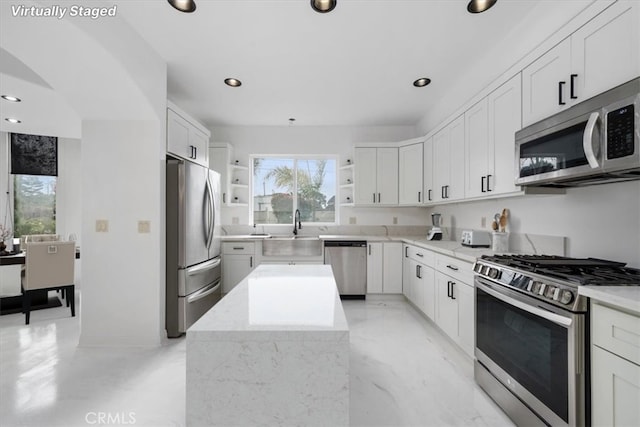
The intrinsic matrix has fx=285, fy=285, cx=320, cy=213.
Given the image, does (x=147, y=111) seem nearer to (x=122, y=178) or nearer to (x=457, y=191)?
(x=122, y=178)

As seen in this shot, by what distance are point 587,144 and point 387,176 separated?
295 centimetres

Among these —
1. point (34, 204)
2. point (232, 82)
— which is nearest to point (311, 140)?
point (232, 82)

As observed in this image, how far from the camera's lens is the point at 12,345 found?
2.65m

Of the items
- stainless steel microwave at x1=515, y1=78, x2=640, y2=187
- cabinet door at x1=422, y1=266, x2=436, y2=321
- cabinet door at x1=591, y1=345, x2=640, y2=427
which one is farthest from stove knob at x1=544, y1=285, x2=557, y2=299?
cabinet door at x1=422, y1=266, x2=436, y2=321

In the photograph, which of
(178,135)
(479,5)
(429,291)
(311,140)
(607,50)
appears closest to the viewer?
(607,50)

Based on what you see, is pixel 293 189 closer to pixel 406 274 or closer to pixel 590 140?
pixel 406 274

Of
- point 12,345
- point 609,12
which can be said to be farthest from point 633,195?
point 12,345

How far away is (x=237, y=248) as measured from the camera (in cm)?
401

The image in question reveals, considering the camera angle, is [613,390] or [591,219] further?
[591,219]

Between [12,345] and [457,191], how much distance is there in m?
4.56

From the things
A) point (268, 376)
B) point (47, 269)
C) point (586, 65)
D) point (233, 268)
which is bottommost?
point (233, 268)

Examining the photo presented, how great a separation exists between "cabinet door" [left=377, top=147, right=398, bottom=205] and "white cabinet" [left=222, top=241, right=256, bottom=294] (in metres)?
2.08

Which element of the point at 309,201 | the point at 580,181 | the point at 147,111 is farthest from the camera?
the point at 309,201

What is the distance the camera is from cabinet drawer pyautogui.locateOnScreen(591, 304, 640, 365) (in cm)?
104
